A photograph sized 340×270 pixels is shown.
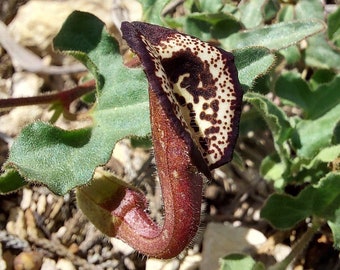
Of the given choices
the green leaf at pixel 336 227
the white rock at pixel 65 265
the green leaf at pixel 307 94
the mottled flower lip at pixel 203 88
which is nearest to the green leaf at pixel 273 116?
the green leaf at pixel 307 94

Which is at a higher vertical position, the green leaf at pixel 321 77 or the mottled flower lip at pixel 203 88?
the mottled flower lip at pixel 203 88

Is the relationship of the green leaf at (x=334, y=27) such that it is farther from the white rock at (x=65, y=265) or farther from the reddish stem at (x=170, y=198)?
the white rock at (x=65, y=265)

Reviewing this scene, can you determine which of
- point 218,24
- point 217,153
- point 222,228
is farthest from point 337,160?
point 217,153

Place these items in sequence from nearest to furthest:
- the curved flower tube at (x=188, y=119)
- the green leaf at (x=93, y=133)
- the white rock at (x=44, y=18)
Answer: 1. the curved flower tube at (x=188, y=119)
2. the green leaf at (x=93, y=133)
3. the white rock at (x=44, y=18)

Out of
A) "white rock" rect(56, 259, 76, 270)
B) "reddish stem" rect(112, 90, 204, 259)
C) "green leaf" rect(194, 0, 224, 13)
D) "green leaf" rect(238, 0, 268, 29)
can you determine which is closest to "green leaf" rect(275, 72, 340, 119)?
"green leaf" rect(238, 0, 268, 29)

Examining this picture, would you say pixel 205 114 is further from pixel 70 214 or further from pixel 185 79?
pixel 70 214

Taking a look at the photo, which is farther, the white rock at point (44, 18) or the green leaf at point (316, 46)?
the white rock at point (44, 18)
